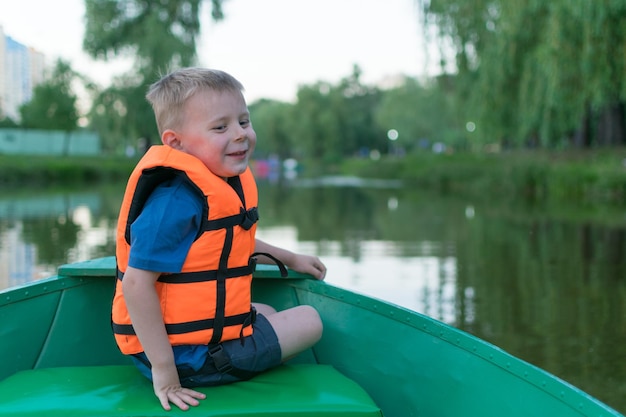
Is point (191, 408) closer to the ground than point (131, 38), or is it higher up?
closer to the ground

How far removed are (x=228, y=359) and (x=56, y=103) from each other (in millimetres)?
29190

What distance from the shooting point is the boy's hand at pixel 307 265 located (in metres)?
2.31

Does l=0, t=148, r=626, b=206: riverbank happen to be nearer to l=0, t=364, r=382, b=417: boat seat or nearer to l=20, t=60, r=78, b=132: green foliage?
l=20, t=60, r=78, b=132: green foliage

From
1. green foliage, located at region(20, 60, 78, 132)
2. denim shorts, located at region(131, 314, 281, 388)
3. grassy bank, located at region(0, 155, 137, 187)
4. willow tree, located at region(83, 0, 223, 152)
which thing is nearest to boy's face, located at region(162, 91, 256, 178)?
denim shorts, located at region(131, 314, 281, 388)

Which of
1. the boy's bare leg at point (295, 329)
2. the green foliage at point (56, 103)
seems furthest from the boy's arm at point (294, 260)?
the green foliage at point (56, 103)

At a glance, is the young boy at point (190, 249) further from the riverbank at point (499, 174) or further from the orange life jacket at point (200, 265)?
the riverbank at point (499, 174)

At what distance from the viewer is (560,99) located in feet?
42.5

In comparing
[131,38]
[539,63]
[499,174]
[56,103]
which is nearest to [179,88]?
[539,63]

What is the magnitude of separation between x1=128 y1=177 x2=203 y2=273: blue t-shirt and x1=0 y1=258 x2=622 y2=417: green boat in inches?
13.0

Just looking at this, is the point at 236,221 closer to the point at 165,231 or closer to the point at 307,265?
the point at 165,231

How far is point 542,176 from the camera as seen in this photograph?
16.1 metres

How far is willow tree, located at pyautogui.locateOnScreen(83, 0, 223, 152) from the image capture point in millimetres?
Result: 21953

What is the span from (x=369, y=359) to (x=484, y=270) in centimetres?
424

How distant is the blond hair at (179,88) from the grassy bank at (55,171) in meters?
20.0
